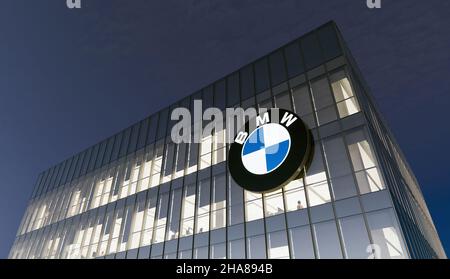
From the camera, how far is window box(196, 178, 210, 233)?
20469 mm

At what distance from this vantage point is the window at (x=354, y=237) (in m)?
13.6

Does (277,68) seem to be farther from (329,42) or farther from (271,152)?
(271,152)

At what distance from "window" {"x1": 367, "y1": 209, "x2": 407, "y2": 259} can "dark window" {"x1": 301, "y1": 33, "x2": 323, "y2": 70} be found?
11.4 m

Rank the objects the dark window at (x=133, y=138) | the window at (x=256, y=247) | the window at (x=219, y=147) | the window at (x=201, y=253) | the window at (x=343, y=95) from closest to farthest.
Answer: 1. the window at (x=256, y=247)
2. the window at (x=343, y=95)
3. the window at (x=201, y=253)
4. the window at (x=219, y=147)
5. the dark window at (x=133, y=138)

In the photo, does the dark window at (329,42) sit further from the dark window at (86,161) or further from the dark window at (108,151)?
the dark window at (86,161)

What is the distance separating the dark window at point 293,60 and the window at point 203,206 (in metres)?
10.6

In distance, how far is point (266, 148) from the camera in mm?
18469

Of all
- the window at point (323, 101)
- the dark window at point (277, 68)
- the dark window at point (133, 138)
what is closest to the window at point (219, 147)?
the dark window at point (277, 68)

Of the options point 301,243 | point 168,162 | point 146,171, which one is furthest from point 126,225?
point 301,243

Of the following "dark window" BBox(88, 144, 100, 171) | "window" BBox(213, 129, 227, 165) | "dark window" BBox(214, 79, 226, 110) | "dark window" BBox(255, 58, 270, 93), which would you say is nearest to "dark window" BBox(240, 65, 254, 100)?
"dark window" BBox(255, 58, 270, 93)

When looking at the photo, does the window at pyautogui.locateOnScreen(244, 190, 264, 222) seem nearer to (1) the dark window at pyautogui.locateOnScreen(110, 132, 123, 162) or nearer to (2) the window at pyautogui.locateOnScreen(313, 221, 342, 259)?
(2) the window at pyautogui.locateOnScreen(313, 221, 342, 259)
